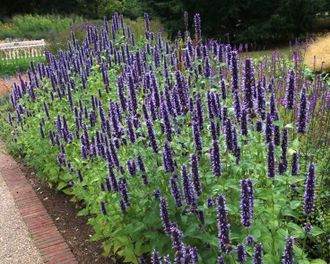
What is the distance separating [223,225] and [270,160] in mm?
529

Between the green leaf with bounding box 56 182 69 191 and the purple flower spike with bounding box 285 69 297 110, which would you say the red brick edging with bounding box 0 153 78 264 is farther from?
the purple flower spike with bounding box 285 69 297 110

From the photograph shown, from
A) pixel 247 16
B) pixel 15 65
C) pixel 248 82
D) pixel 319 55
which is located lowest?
pixel 15 65

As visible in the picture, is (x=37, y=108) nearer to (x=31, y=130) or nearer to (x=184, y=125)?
(x=31, y=130)

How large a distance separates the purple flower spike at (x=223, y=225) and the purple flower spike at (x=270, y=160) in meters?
0.47

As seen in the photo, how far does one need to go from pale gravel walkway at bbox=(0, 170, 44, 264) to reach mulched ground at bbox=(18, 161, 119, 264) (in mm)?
342

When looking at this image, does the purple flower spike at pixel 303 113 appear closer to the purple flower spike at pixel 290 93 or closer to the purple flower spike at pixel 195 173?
the purple flower spike at pixel 290 93

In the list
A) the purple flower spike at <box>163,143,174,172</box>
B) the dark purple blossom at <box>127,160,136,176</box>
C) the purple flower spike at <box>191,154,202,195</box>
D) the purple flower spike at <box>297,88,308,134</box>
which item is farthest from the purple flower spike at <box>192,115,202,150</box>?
the purple flower spike at <box>297,88,308,134</box>

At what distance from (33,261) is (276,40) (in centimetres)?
1471

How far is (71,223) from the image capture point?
5.22 metres

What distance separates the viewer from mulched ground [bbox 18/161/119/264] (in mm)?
4520

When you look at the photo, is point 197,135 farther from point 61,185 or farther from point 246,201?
point 61,185

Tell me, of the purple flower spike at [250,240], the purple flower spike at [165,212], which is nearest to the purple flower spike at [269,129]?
the purple flower spike at [250,240]

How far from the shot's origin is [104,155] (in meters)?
3.88

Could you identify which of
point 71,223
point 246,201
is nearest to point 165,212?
point 246,201
